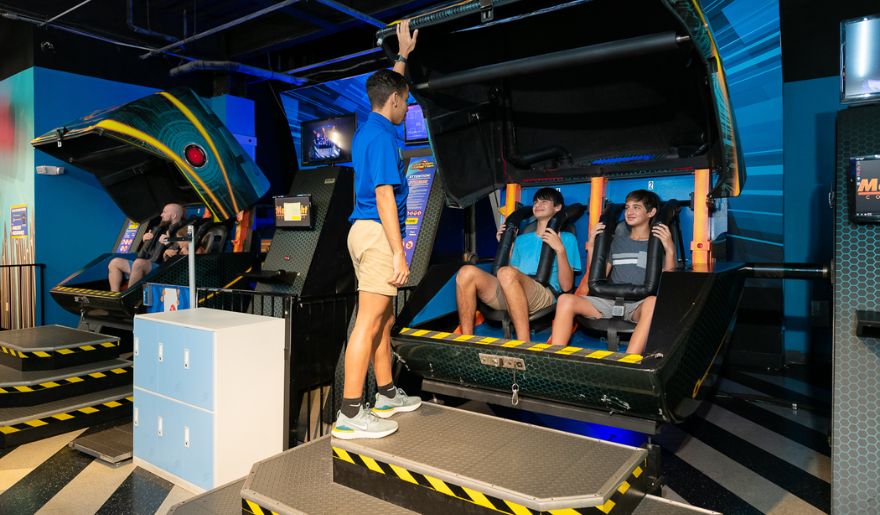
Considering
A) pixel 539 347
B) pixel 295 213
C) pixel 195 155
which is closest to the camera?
pixel 539 347

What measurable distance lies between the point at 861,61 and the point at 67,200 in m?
8.14

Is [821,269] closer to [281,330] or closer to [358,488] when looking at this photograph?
[358,488]

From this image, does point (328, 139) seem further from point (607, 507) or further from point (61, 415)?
point (607, 507)

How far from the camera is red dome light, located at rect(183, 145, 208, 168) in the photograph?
534cm

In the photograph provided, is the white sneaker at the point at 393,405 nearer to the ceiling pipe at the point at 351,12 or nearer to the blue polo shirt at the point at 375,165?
the blue polo shirt at the point at 375,165

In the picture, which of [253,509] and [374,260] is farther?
[374,260]

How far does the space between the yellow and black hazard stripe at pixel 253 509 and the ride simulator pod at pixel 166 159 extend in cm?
303

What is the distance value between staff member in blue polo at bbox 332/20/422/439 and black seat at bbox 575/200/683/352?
1185 mm

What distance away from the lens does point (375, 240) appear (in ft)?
8.25

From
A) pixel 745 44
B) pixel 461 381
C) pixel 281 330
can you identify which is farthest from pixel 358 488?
pixel 745 44

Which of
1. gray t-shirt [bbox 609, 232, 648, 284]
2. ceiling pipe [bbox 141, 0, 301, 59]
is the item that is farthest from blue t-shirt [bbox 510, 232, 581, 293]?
ceiling pipe [bbox 141, 0, 301, 59]

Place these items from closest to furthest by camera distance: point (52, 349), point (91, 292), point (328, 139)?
1. point (52, 349)
2. point (91, 292)
3. point (328, 139)

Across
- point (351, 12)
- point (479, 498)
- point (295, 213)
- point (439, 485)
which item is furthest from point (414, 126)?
point (479, 498)

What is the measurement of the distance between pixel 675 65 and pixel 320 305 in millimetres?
2524
